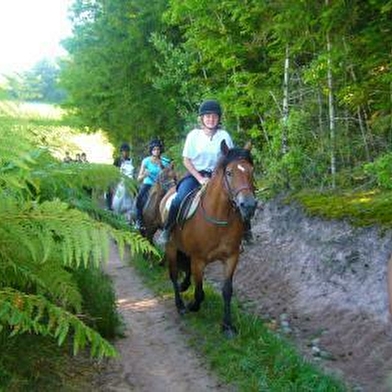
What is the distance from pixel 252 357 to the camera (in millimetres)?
5840

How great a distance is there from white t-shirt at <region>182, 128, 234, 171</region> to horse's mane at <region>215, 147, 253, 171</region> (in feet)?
2.32

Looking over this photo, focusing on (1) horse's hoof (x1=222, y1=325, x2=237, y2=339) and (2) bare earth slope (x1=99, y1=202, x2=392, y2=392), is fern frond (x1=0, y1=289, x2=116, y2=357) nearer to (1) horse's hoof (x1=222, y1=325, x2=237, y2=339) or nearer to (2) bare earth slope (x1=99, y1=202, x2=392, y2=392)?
(2) bare earth slope (x1=99, y1=202, x2=392, y2=392)

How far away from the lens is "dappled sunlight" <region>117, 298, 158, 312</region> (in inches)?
328

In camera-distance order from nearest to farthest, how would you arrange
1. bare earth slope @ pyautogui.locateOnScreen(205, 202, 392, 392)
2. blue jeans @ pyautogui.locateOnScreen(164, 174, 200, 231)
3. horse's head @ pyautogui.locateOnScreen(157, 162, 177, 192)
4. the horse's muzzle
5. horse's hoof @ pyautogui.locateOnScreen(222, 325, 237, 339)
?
bare earth slope @ pyautogui.locateOnScreen(205, 202, 392, 392) → the horse's muzzle → horse's hoof @ pyautogui.locateOnScreen(222, 325, 237, 339) → blue jeans @ pyautogui.locateOnScreen(164, 174, 200, 231) → horse's head @ pyautogui.locateOnScreen(157, 162, 177, 192)

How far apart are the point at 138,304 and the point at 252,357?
10.2 ft

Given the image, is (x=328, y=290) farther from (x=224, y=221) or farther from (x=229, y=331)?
(x=224, y=221)

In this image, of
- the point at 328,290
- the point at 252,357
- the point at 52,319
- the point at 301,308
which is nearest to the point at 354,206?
the point at 328,290

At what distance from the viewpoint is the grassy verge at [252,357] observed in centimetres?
522

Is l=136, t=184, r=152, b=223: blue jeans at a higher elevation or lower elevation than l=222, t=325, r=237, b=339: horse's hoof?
higher

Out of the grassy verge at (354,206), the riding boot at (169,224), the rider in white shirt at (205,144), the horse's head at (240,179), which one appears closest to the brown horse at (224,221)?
the horse's head at (240,179)

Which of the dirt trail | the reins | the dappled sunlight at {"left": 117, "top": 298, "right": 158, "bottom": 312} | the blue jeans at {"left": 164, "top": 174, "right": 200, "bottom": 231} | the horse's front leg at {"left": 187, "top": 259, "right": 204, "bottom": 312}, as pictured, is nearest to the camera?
the dirt trail

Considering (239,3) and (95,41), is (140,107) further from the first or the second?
(239,3)

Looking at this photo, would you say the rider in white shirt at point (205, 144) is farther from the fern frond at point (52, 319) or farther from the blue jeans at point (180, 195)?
the fern frond at point (52, 319)

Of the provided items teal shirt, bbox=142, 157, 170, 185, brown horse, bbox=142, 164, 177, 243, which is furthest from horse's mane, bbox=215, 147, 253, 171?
teal shirt, bbox=142, 157, 170, 185
